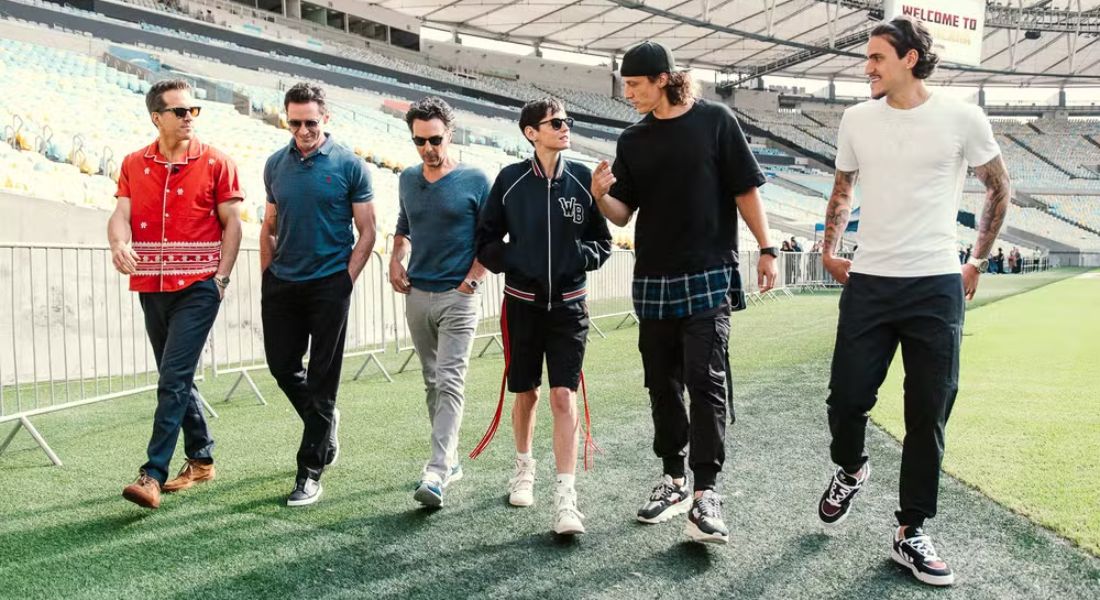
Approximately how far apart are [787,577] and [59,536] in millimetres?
2936

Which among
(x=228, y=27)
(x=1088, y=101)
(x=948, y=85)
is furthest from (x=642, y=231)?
(x=1088, y=101)

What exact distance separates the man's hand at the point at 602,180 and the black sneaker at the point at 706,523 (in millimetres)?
1287

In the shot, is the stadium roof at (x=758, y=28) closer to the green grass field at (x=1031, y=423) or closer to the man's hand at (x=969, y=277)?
the green grass field at (x=1031, y=423)

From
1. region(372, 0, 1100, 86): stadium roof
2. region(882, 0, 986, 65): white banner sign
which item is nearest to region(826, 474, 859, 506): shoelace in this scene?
region(882, 0, 986, 65): white banner sign

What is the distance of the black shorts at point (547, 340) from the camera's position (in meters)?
3.89

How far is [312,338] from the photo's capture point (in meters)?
4.36

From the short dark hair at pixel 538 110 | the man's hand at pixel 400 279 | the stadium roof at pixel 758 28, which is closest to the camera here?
the short dark hair at pixel 538 110

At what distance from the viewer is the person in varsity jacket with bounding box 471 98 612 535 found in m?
3.82

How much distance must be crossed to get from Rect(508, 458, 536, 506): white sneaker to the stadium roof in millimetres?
39415

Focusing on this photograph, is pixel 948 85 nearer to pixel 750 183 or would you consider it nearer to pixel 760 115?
pixel 760 115

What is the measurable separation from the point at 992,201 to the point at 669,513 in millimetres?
1808

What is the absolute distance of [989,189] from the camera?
132 inches

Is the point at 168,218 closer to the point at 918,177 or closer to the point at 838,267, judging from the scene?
the point at 838,267

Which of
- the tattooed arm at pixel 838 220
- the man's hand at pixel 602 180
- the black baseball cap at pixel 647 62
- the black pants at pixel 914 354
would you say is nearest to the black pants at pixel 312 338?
the man's hand at pixel 602 180
